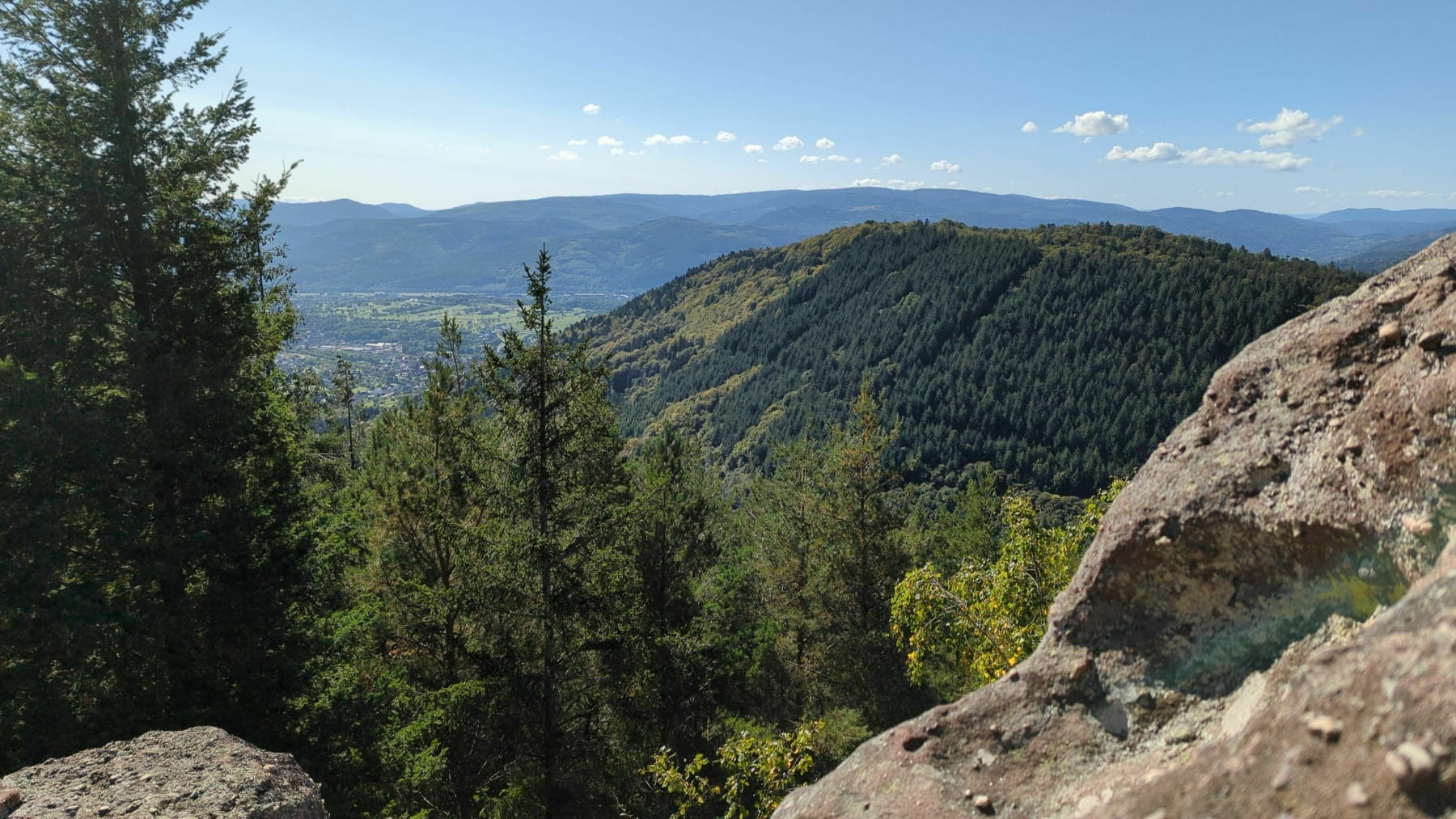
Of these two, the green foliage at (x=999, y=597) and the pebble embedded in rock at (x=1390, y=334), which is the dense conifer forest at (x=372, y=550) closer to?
the green foliage at (x=999, y=597)

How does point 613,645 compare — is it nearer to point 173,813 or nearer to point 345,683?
point 345,683

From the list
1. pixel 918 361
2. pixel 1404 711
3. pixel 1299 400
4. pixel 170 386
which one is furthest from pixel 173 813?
pixel 918 361

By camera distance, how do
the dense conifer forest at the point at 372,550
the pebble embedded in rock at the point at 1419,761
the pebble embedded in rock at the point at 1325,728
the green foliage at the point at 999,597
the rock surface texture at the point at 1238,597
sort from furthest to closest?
the dense conifer forest at the point at 372,550 → the green foliage at the point at 999,597 → the rock surface texture at the point at 1238,597 → the pebble embedded in rock at the point at 1325,728 → the pebble embedded in rock at the point at 1419,761

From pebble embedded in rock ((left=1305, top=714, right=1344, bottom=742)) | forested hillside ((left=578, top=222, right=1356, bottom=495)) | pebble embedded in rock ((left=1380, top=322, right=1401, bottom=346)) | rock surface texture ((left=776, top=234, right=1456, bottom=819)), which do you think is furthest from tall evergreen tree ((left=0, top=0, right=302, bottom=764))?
forested hillside ((left=578, top=222, right=1356, bottom=495))

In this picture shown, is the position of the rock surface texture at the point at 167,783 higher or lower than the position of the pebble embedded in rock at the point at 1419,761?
lower

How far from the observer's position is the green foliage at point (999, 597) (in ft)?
29.8

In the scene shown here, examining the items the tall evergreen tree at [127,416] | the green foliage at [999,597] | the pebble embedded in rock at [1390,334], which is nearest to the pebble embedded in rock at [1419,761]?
the pebble embedded in rock at [1390,334]

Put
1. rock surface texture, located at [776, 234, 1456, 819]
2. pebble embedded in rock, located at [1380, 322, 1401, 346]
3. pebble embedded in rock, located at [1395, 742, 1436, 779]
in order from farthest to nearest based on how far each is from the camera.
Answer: pebble embedded in rock, located at [1380, 322, 1401, 346], rock surface texture, located at [776, 234, 1456, 819], pebble embedded in rock, located at [1395, 742, 1436, 779]

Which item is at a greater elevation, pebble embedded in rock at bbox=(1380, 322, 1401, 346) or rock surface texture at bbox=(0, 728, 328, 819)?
pebble embedded in rock at bbox=(1380, 322, 1401, 346)

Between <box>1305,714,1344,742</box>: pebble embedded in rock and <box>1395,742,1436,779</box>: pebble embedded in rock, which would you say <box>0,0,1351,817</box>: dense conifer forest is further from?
<box>1395,742,1436,779</box>: pebble embedded in rock

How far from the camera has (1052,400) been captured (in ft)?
499

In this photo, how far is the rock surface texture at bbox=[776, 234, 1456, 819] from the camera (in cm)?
352

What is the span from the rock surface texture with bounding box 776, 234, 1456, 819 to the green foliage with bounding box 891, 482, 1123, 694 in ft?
11.6

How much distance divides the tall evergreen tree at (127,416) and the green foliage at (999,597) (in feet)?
33.4
